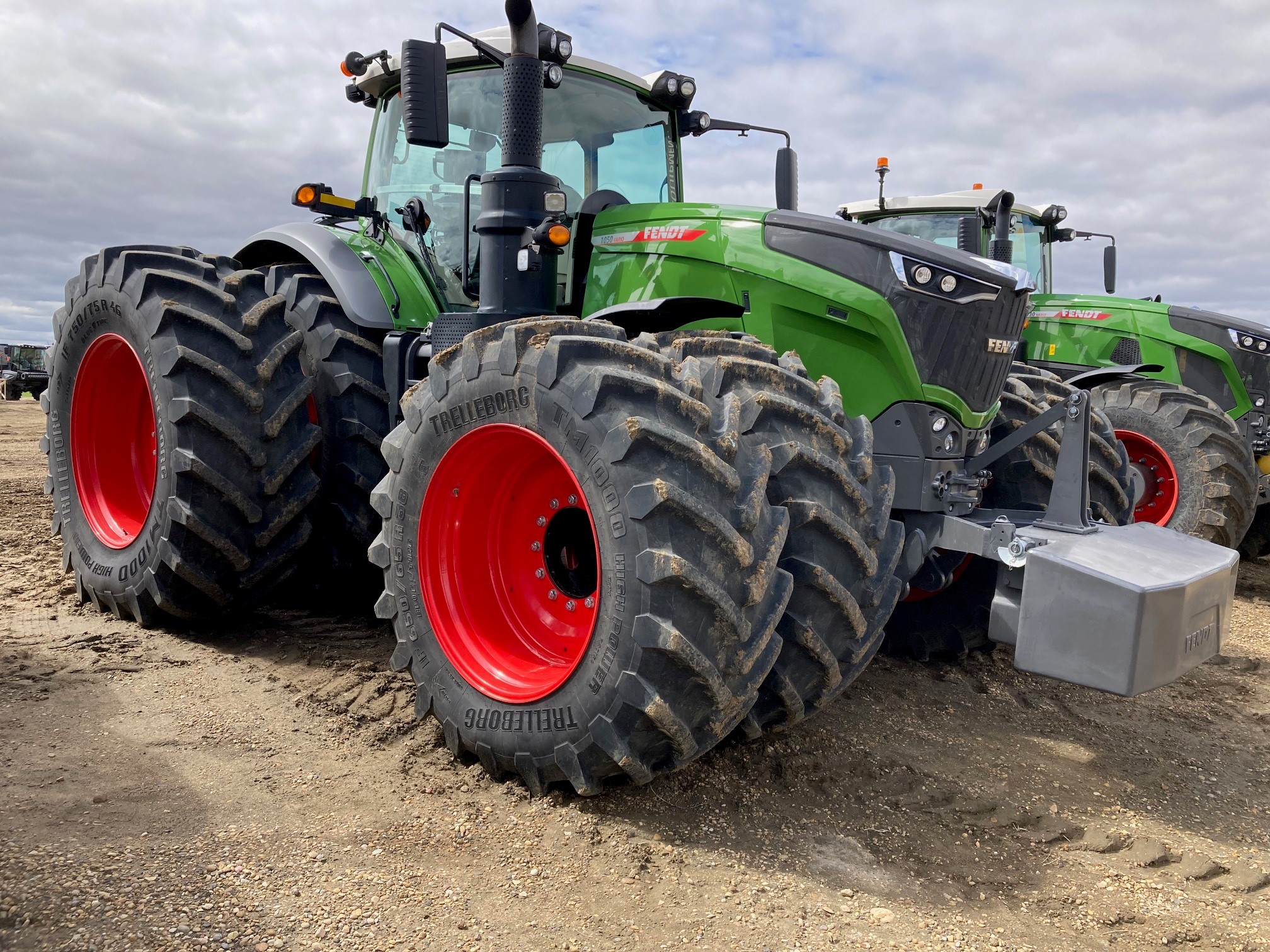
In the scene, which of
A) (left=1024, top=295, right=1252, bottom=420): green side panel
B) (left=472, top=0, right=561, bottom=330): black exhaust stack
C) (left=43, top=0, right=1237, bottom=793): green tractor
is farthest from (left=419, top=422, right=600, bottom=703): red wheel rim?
(left=1024, top=295, right=1252, bottom=420): green side panel

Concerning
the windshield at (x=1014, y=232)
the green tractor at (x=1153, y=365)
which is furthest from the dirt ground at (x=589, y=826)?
the windshield at (x=1014, y=232)

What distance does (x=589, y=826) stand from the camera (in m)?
2.66

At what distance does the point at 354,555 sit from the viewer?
169 inches

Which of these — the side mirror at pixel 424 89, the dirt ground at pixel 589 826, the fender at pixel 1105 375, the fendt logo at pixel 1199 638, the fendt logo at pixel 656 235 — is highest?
the side mirror at pixel 424 89

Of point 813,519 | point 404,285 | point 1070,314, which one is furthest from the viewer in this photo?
point 1070,314

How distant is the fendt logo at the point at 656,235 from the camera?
3555 millimetres

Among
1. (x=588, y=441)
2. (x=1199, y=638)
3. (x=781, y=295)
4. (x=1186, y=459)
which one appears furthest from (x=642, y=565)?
(x=1186, y=459)

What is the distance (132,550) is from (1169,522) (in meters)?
6.22

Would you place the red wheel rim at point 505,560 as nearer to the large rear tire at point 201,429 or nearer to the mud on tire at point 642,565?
the mud on tire at point 642,565

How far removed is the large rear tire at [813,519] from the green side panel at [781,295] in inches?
15.5

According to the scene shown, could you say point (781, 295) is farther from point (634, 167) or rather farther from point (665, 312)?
point (634, 167)

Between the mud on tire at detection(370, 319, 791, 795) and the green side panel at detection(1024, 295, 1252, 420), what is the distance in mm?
5656

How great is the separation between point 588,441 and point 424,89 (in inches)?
57.6

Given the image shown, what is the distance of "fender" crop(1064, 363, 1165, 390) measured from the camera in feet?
17.5
